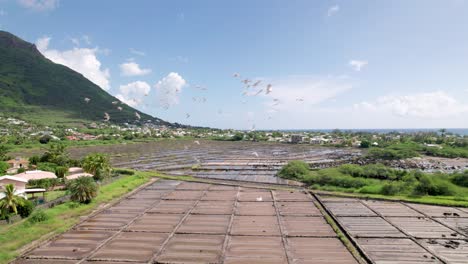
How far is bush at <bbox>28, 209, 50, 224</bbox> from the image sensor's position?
28.8 m

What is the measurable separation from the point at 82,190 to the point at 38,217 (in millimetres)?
6224

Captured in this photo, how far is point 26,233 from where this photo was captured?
26.2 metres

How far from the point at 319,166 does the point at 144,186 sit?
45.7 metres

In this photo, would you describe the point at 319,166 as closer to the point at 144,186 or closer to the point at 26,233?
the point at 144,186

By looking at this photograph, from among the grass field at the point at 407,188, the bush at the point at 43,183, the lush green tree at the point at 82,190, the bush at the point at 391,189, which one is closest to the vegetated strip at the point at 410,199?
the grass field at the point at 407,188

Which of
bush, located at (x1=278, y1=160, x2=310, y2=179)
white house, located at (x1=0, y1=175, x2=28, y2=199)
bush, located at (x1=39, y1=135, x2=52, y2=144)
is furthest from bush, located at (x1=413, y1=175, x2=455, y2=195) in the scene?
bush, located at (x1=39, y1=135, x2=52, y2=144)

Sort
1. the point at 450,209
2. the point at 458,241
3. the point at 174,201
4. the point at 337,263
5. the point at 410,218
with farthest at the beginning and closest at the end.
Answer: the point at 174,201 → the point at 450,209 → the point at 410,218 → the point at 458,241 → the point at 337,263

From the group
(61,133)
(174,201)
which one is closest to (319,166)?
(174,201)

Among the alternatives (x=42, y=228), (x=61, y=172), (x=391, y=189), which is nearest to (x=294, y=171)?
(x=391, y=189)

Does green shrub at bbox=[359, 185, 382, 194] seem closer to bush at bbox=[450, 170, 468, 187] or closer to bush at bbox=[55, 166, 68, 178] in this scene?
bush at bbox=[450, 170, 468, 187]

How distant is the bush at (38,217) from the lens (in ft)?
94.5

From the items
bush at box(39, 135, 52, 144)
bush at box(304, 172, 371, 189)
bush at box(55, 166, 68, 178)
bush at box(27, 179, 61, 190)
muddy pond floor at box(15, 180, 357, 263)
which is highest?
bush at box(39, 135, 52, 144)

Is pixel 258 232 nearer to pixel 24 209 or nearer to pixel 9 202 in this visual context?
pixel 24 209

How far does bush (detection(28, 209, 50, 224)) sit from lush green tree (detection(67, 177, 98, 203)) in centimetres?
482
